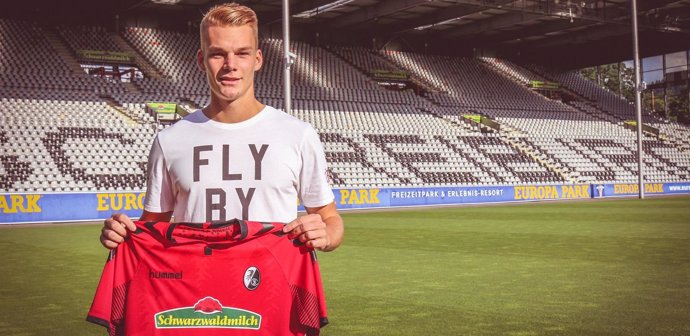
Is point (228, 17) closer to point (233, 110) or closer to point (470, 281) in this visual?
point (233, 110)

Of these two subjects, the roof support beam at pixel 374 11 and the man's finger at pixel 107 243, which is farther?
the roof support beam at pixel 374 11

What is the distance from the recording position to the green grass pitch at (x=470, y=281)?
20.1ft

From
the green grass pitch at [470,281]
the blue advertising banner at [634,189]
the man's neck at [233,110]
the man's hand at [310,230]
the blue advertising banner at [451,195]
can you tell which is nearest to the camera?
the man's hand at [310,230]

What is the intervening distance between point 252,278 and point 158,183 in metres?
0.55

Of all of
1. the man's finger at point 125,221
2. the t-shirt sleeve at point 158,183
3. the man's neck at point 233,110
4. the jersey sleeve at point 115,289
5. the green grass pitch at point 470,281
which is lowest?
the green grass pitch at point 470,281

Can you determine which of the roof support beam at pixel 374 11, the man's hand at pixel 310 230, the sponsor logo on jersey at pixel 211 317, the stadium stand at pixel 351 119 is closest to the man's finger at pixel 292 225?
the man's hand at pixel 310 230

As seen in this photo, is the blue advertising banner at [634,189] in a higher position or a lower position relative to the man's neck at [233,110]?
lower

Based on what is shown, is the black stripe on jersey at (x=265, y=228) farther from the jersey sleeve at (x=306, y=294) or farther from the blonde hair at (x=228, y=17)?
the blonde hair at (x=228, y=17)

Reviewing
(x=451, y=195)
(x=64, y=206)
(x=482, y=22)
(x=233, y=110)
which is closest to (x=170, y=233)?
(x=233, y=110)

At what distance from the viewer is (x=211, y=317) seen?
264 centimetres

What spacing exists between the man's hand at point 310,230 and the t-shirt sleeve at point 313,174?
242mm

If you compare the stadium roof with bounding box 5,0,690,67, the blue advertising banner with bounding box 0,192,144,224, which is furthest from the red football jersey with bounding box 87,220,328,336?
the stadium roof with bounding box 5,0,690,67

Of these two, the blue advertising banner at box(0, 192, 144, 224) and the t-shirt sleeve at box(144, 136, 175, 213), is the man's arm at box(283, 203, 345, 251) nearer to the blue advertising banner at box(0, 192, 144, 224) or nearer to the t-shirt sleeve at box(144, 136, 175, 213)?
the t-shirt sleeve at box(144, 136, 175, 213)

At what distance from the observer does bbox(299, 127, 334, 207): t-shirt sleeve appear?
2.76 metres
